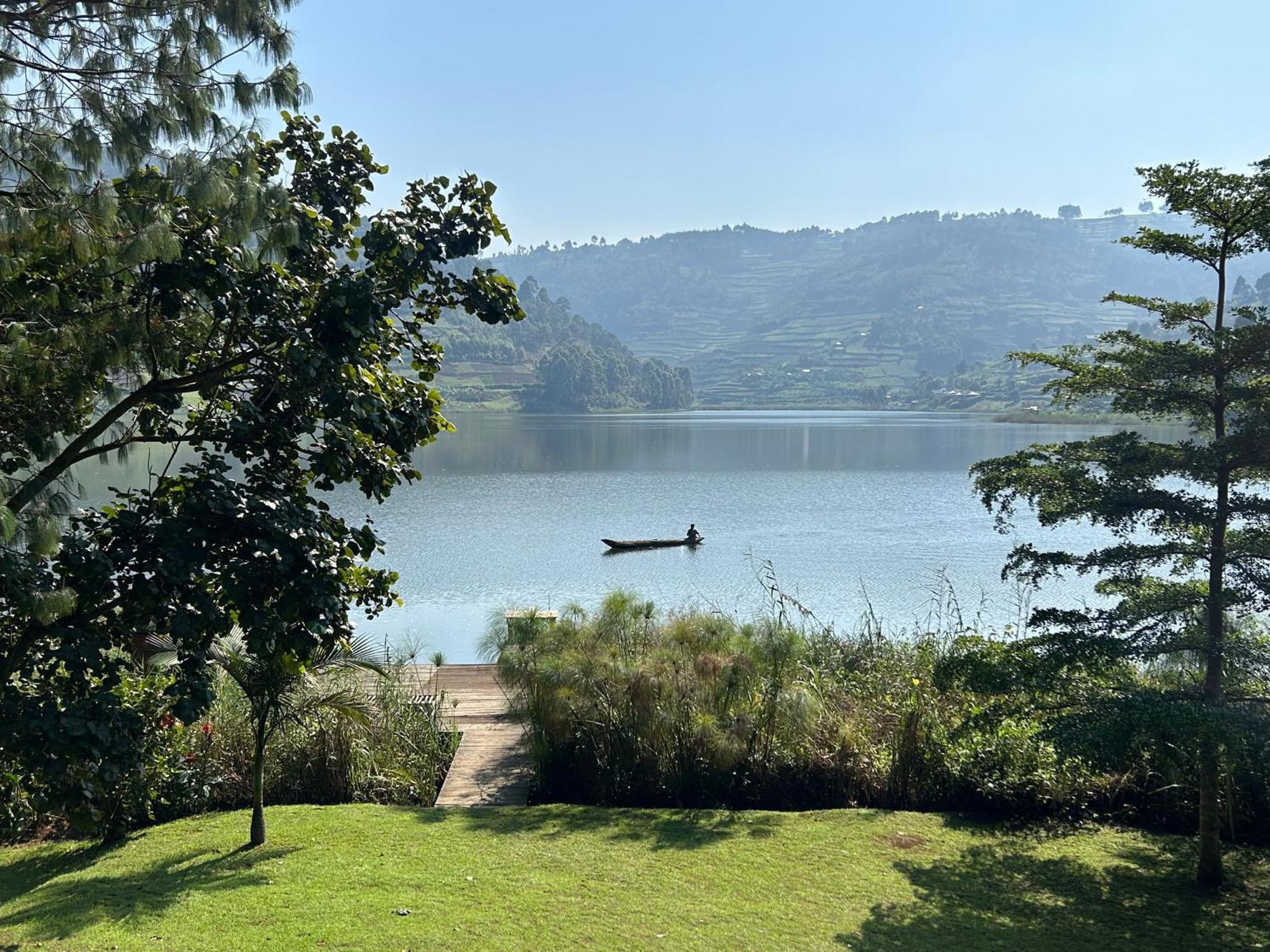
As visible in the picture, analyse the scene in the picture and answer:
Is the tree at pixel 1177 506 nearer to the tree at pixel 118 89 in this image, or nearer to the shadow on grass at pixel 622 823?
the shadow on grass at pixel 622 823

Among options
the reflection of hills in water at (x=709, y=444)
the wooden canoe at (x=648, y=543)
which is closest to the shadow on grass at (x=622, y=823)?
the wooden canoe at (x=648, y=543)

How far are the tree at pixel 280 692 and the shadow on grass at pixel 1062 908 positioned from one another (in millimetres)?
4092

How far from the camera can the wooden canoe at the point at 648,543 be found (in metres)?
29.1

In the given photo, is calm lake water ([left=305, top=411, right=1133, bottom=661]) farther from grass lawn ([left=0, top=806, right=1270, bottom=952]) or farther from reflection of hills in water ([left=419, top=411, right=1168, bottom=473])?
grass lawn ([left=0, top=806, right=1270, bottom=952])

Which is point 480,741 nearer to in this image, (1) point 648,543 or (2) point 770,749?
(2) point 770,749

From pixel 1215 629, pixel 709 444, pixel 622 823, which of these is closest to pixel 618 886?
pixel 622 823

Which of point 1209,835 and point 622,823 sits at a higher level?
point 1209,835

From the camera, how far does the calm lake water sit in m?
21.2

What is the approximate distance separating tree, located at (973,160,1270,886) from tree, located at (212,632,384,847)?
4.86 meters

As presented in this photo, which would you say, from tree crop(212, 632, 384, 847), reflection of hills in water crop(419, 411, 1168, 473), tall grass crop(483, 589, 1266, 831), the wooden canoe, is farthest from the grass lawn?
reflection of hills in water crop(419, 411, 1168, 473)

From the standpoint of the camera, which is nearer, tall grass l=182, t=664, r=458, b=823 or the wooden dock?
tall grass l=182, t=664, r=458, b=823

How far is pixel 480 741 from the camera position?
9.79 m

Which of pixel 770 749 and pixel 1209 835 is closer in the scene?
pixel 1209 835

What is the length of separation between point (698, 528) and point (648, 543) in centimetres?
486
